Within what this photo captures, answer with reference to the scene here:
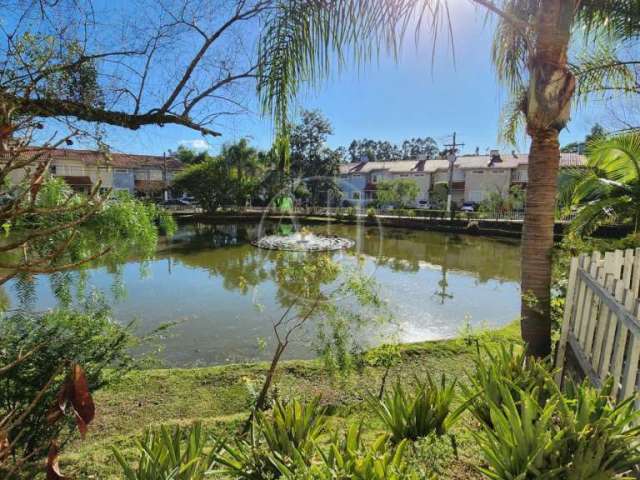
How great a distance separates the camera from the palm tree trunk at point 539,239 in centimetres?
346

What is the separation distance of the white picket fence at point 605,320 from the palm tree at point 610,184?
7.24ft

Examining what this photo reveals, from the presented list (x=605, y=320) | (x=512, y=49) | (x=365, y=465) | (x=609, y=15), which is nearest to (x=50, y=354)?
(x=365, y=465)

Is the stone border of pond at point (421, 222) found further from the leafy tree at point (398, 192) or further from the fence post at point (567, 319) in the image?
the fence post at point (567, 319)

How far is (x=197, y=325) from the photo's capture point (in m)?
6.71

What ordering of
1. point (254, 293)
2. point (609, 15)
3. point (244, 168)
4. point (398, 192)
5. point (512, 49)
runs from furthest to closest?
point (398, 192)
point (244, 168)
point (254, 293)
point (512, 49)
point (609, 15)

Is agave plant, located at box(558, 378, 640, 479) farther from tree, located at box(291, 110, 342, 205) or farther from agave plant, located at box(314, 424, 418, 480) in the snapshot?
tree, located at box(291, 110, 342, 205)

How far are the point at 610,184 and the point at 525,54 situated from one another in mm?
2079

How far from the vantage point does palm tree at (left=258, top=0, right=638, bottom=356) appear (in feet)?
9.34

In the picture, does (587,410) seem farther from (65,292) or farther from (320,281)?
(65,292)

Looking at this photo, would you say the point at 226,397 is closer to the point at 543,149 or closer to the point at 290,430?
the point at 290,430

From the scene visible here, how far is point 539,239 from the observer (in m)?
3.53

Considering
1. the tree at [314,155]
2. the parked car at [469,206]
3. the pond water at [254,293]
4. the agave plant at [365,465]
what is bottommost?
the pond water at [254,293]

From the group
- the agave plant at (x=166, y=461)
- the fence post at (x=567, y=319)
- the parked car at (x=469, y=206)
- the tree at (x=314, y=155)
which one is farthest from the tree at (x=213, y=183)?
the agave plant at (x=166, y=461)

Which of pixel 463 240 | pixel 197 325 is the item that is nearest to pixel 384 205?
pixel 463 240
